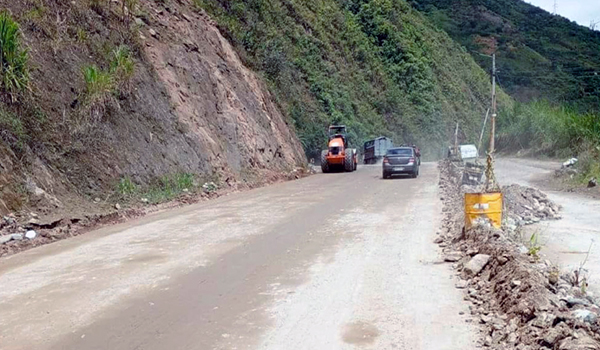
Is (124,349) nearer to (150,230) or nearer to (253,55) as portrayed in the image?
(150,230)

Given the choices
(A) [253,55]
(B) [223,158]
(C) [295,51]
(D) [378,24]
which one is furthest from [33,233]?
(D) [378,24]

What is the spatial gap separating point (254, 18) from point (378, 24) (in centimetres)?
3294

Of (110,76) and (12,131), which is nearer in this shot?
(12,131)

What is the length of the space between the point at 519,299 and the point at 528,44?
443 feet

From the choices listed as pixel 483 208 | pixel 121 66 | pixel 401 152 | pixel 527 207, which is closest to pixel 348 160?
pixel 401 152

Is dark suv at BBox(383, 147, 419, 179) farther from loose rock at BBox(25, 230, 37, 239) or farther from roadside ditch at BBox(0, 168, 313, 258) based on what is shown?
loose rock at BBox(25, 230, 37, 239)

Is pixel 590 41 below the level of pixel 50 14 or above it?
above

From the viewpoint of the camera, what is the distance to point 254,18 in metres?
44.0

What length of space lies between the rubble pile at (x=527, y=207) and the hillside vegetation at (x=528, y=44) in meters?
72.9

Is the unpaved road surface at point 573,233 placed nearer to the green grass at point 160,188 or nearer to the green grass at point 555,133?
the green grass at point 555,133

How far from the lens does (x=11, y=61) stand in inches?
685

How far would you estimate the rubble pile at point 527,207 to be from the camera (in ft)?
60.5

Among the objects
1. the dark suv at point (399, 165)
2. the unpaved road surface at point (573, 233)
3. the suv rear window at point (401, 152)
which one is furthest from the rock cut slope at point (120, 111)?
the unpaved road surface at point (573, 233)

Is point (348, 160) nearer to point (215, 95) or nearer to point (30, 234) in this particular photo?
point (215, 95)
